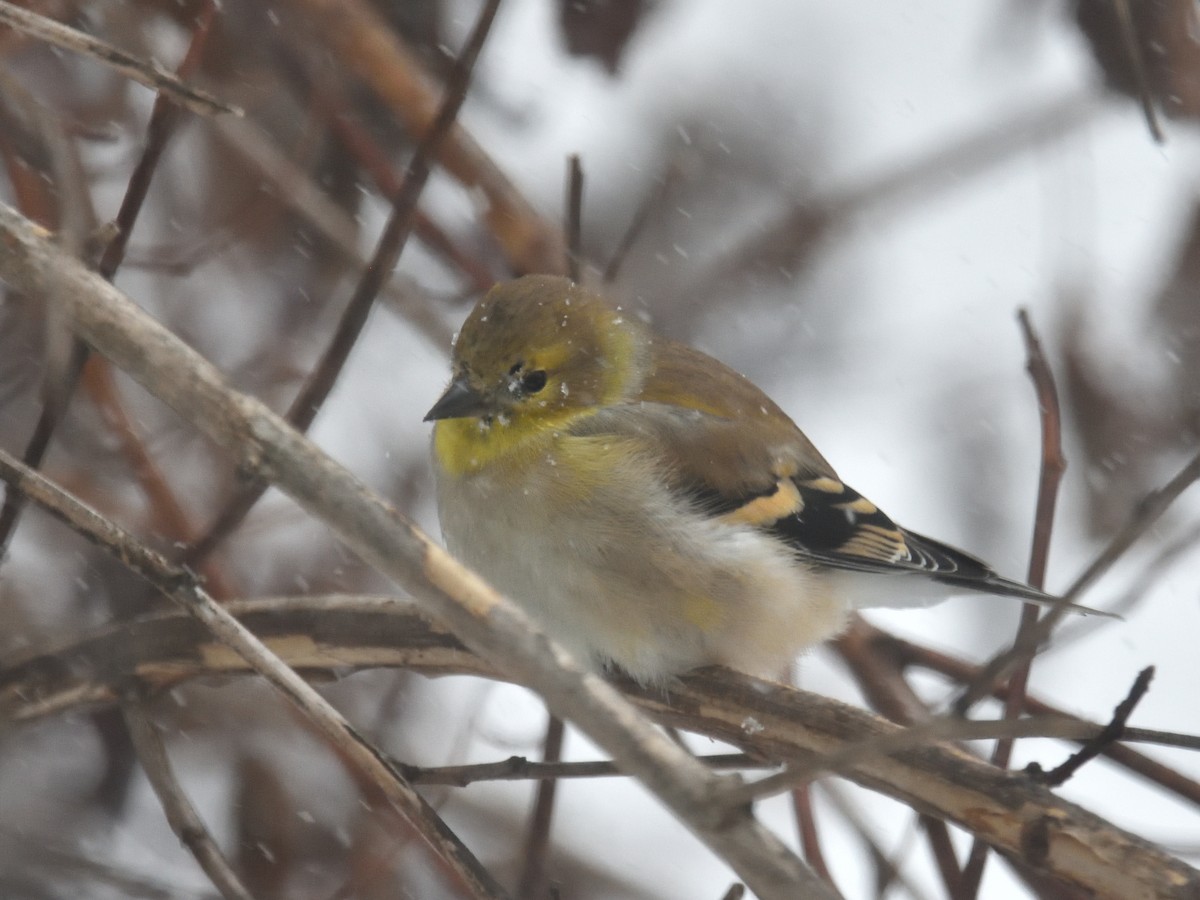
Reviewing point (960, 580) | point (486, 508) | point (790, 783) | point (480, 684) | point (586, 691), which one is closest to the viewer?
point (790, 783)

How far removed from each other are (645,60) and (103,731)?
453 cm

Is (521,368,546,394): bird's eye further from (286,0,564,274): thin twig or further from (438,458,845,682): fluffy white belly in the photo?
(286,0,564,274): thin twig

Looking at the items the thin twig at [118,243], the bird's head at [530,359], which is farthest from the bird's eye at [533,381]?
the thin twig at [118,243]

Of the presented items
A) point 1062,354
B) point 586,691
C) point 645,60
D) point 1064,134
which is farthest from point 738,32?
point 586,691

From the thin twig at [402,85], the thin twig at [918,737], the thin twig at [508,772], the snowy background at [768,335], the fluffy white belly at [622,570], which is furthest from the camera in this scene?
the snowy background at [768,335]

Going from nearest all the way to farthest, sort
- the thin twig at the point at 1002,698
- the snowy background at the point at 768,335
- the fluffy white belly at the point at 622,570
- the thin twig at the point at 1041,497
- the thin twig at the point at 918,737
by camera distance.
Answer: the thin twig at the point at 918,737 → the thin twig at the point at 1041,497 → the thin twig at the point at 1002,698 → the fluffy white belly at the point at 622,570 → the snowy background at the point at 768,335

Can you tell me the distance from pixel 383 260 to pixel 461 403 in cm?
72

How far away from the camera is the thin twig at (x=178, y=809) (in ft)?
8.41

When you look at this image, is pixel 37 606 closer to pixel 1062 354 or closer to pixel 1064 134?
pixel 1062 354

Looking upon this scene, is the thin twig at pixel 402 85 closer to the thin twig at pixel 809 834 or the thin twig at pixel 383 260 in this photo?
the thin twig at pixel 383 260

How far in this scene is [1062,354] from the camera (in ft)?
16.6

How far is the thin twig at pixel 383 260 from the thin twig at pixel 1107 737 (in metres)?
1.66

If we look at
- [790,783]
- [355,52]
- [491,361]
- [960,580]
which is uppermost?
[355,52]

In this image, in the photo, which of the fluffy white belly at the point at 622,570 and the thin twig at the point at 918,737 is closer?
the thin twig at the point at 918,737
